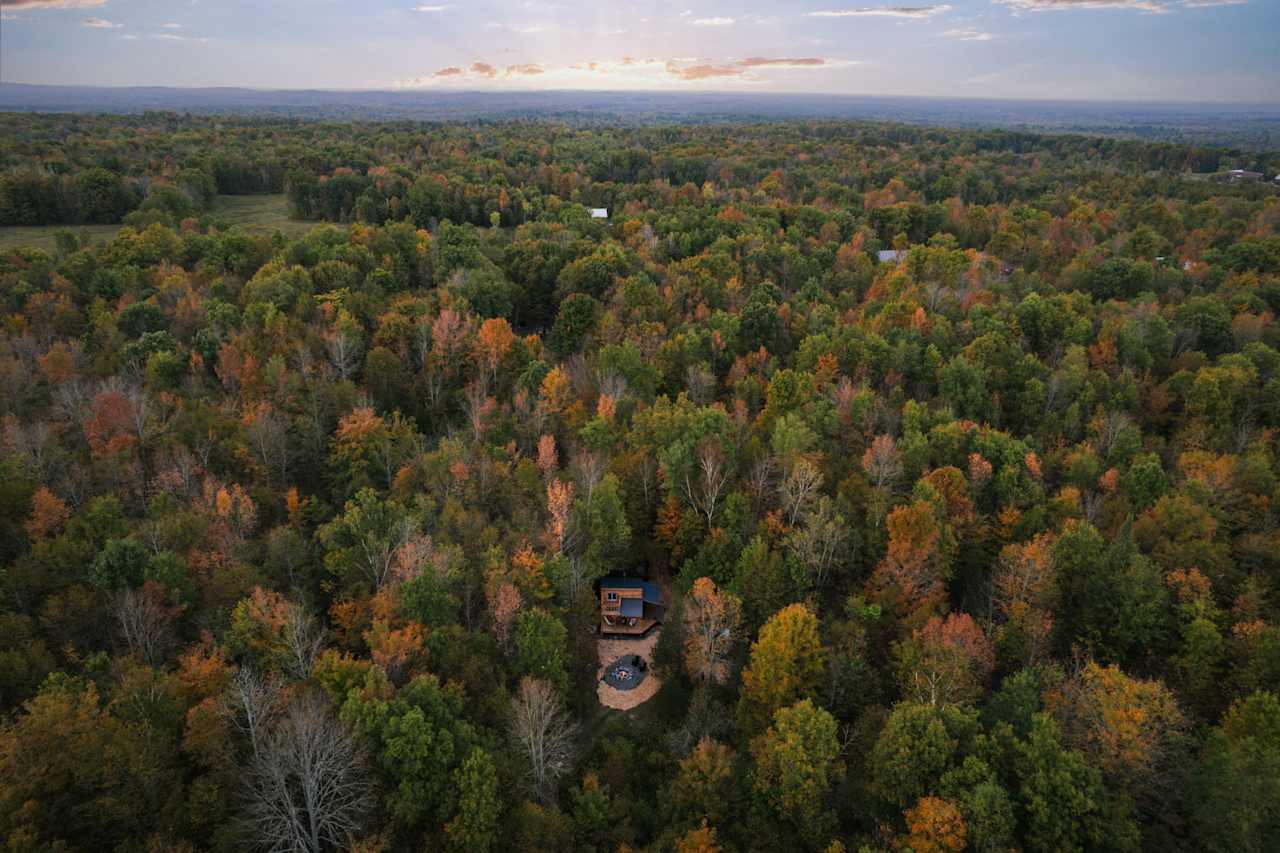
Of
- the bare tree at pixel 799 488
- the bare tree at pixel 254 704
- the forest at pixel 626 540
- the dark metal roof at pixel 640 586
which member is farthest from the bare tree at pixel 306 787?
the bare tree at pixel 799 488

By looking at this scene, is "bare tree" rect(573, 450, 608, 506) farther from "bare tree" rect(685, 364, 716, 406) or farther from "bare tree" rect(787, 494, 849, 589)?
"bare tree" rect(787, 494, 849, 589)

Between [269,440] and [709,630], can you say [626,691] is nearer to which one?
[709,630]

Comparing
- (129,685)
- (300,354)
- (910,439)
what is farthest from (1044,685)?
(300,354)

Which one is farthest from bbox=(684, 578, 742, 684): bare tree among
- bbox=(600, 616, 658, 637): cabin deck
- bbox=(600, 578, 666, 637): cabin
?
bbox=(600, 578, 666, 637): cabin

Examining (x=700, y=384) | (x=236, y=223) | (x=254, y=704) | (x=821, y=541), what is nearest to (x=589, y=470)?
(x=821, y=541)

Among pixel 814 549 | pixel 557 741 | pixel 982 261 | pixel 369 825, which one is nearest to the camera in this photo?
pixel 369 825

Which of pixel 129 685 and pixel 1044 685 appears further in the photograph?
pixel 1044 685

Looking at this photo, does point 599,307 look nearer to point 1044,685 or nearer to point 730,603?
point 730,603
